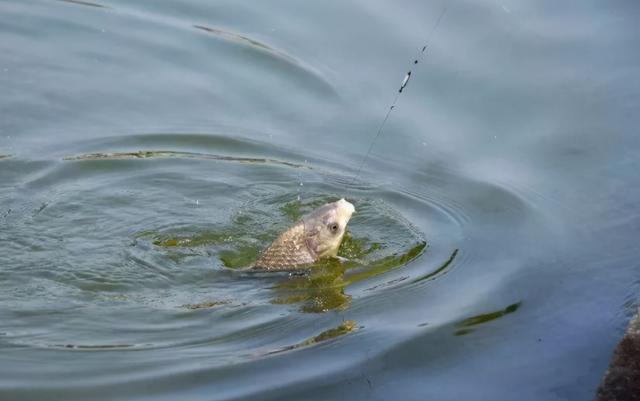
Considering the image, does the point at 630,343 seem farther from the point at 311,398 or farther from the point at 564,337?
the point at 311,398

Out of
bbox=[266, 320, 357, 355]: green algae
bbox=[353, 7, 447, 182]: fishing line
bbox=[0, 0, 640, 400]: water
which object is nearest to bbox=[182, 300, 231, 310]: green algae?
bbox=[0, 0, 640, 400]: water

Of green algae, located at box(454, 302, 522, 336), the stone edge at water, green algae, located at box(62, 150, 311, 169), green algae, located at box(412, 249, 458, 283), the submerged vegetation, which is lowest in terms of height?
the stone edge at water

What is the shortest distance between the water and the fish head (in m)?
0.19

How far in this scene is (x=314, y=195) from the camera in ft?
31.4

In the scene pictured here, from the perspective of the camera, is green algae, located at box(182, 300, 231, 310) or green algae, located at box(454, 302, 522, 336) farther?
green algae, located at box(182, 300, 231, 310)

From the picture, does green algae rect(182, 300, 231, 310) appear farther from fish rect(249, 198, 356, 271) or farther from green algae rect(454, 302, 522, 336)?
green algae rect(454, 302, 522, 336)

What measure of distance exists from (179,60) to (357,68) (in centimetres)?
180

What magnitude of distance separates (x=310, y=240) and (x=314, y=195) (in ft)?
3.15

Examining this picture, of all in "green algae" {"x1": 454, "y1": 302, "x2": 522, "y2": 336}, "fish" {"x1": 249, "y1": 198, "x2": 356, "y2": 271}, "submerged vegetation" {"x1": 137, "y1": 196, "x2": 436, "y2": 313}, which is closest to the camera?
"green algae" {"x1": 454, "y1": 302, "x2": 522, "y2": 336}

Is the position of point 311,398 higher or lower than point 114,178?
lower

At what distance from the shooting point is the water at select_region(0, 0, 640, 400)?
683 cm

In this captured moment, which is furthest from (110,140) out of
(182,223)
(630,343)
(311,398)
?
(630,343)

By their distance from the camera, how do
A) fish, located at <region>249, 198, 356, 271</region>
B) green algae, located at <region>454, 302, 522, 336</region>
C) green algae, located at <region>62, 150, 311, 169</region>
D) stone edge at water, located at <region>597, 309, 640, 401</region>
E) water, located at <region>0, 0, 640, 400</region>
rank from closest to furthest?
1. stone edge at water, located at <region>597, 309, 640, 401</region>
2. water, located at <region>0, 0, 640, 400</region>
3. green algae, located at <region>454, 302, 522, 336</region>
4. fish, located at <region>249, 198, 356, 271</region>
5. green algae, located at <region>62, 150, 311, 169</region>

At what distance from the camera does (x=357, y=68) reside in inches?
442
